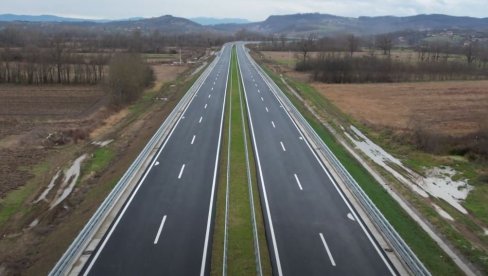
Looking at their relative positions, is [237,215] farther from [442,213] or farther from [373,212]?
[442,213]

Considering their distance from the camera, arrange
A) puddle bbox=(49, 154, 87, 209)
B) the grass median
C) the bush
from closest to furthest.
Answer: the grass median < puddle bbox=(49, 154, 87, 209) < the bush

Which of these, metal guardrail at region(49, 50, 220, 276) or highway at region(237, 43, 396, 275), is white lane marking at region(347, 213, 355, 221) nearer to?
highway at region(237, 43, 396, 275)

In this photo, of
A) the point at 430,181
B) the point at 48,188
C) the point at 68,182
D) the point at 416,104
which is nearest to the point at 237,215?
the point at 68,182

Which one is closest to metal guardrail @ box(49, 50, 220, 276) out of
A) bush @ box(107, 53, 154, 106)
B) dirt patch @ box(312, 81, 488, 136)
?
bush @ box(107, 53, 154, 106)

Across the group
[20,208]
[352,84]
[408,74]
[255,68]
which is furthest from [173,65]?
[20,208]

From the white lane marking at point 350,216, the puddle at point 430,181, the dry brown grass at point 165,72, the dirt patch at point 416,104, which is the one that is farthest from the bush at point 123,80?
the white lane marking at point 350,216

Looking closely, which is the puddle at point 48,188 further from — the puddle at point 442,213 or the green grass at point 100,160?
the puddle at point 442,213
